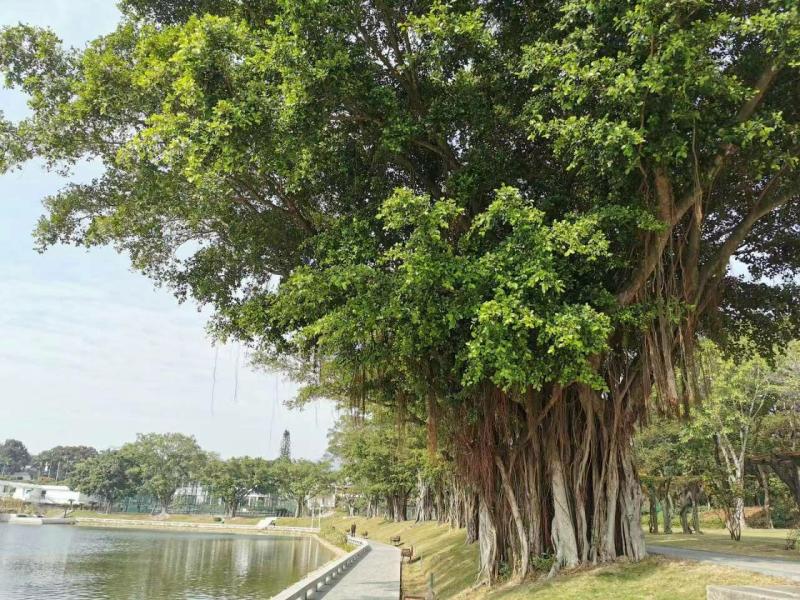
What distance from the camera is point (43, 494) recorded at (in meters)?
74.4

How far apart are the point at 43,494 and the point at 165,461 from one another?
55.0 ft

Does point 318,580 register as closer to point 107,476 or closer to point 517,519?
point 517,519

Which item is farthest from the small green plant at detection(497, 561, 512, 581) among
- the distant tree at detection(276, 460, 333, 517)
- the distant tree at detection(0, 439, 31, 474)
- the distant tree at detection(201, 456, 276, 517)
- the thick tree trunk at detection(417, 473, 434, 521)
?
the distant tree at detection(0, 439, 31, 474)

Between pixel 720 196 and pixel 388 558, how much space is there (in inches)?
733

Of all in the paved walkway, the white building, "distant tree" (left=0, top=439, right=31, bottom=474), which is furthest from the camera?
"distant tree" (left=0, top=439, right=31, bottom=474)

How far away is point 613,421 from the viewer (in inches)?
394

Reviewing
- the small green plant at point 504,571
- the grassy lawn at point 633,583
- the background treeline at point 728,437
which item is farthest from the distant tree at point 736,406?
the grassy lawn at point 633,583

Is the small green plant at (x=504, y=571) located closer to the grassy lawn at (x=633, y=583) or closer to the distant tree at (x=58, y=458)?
the grassy lawn at (x=633, y=583)

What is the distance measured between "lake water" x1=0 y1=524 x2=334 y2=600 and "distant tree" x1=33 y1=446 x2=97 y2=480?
297ft

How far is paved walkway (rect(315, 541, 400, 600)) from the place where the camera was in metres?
13.6

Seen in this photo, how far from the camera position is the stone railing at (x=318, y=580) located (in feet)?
37.4

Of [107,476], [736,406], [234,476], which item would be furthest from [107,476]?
[736,406]

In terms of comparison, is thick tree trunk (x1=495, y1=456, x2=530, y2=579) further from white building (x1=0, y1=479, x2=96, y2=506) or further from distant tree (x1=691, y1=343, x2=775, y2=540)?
white building (x1=0, y1=479, x2=96, y2=506)

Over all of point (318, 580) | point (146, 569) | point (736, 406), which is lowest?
point (146, 569)
